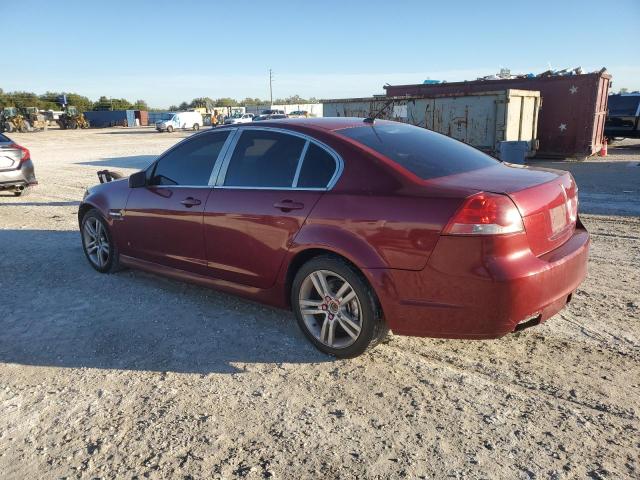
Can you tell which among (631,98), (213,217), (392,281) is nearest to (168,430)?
(392,281)

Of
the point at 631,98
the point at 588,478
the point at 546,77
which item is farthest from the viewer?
the point at 631,98

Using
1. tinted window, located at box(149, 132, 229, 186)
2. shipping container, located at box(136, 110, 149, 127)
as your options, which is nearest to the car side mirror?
tinted window, located at box(149, 132, 229, 186)

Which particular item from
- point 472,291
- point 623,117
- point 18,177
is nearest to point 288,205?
point 472,291

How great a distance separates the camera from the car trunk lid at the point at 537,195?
3.04m

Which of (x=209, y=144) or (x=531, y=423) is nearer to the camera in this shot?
(x=531, y=423)

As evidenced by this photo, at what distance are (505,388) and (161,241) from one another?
309cm

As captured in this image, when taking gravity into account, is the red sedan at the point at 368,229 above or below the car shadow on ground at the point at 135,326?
above

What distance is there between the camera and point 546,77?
16312 millimetres

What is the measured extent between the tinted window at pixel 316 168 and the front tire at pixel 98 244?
264cm

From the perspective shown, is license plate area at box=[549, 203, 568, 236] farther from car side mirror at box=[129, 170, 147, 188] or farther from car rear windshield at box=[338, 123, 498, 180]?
car side mirror at box=[129, 170, 147, 188]

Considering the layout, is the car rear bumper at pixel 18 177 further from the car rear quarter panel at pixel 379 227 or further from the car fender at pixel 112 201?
the car rear quarter panel at pixel 379 227

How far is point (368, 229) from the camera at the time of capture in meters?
3.24

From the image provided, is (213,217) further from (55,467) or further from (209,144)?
(55,467)

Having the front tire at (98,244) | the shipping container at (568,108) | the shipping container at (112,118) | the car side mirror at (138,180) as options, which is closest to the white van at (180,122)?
the shipping container at (112,118)
